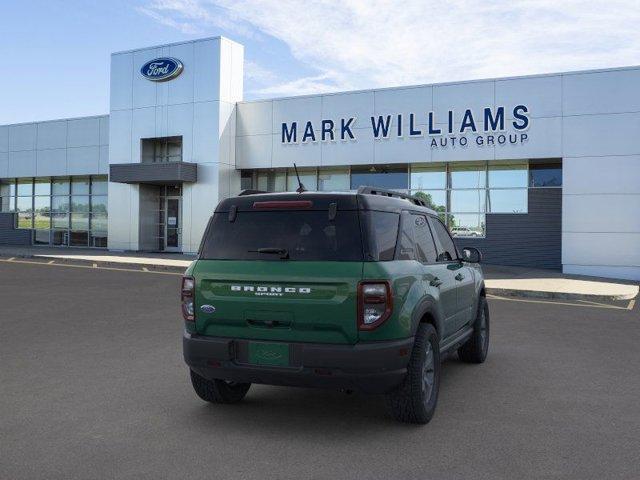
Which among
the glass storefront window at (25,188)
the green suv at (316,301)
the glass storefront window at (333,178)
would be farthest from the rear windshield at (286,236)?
the glass storefront window at (25,188)

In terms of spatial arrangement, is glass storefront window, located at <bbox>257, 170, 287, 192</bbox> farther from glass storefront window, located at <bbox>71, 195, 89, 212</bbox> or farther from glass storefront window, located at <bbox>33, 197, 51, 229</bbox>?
glass storefront window, located at <bbox>33, 197, 51, 229</bbox>

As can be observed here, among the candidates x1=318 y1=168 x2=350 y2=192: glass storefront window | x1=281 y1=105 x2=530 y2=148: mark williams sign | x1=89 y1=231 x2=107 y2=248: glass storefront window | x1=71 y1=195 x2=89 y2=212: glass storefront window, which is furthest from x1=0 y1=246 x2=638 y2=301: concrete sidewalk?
x1=71 y1=195 x2=89 y2=212: glass storefront window

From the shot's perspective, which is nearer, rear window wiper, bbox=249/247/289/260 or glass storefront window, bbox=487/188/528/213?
rear window wiper, bbox=249/247/289/260

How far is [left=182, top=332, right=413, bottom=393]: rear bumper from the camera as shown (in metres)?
4.59

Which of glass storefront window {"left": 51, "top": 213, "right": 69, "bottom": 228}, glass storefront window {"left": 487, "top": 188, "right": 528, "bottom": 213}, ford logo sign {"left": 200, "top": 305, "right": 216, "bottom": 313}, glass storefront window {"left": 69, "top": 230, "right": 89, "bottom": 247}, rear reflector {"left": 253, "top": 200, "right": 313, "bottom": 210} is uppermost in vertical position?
glass storefront window {"left": 487, "top": 188, "right": 528, "bottom": 213}

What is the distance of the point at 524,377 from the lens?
6.79 m

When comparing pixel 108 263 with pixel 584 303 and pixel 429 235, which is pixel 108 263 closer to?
pixel 584 303

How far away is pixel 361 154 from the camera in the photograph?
24.1 meters

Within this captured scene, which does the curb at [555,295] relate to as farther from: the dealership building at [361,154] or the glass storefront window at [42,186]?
the glass storefront window at [42,186]

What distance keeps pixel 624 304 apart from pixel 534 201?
8885 mm

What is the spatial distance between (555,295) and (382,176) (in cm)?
1137

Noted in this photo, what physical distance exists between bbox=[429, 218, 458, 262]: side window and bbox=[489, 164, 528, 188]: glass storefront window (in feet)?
53.8

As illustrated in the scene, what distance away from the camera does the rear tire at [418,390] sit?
16.1 feet

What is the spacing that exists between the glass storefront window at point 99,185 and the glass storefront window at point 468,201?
667 inches
